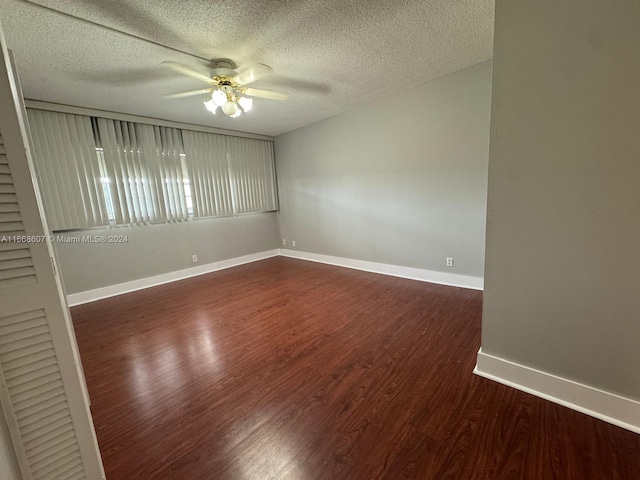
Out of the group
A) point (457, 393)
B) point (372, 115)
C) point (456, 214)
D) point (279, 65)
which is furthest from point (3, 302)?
point (372, 115)

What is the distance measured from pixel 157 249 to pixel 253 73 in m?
3.20

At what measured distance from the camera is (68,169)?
3.16 meters

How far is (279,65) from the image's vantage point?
2.44 m

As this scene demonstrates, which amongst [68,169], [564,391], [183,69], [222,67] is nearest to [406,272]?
[564,391]

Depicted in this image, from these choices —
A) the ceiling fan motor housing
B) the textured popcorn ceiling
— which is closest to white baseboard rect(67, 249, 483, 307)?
the textured popcorn ceiling

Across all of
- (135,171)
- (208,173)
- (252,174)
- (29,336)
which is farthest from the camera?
(252,174)

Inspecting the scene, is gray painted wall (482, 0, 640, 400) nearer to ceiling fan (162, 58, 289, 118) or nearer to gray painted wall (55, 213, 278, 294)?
ceiling fan (162, 58, 289, 118)

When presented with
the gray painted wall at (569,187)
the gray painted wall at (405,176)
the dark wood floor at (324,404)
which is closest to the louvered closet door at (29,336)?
the dark wood floor at (324,404)

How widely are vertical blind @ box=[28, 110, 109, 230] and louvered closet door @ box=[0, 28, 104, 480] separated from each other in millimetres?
3167

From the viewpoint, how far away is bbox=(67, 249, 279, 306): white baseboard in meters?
3.39

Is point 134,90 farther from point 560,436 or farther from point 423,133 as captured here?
point 560,436

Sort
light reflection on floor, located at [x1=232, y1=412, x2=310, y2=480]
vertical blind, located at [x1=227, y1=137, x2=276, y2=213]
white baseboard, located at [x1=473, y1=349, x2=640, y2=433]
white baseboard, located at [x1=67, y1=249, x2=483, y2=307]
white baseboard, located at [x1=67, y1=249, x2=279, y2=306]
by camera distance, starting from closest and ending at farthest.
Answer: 1. light reflection on floor, located at [x1=232, y1=412, x2=310, y2=480]
2. white baseboard, located at [x1=473, y1=349, x2=640, y2=433]
3. white baseboard, located at [x1=67, y1=249, x2=483, y2=307]
4. white baseboard, located at [x1=67, y1=249, x2=279, y2=306]
5. vertical blind, located at [x1=227, y1=137, x2=276, y2=213]

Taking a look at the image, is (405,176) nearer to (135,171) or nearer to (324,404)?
(324,404)

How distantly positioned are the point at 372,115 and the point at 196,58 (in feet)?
7.83
